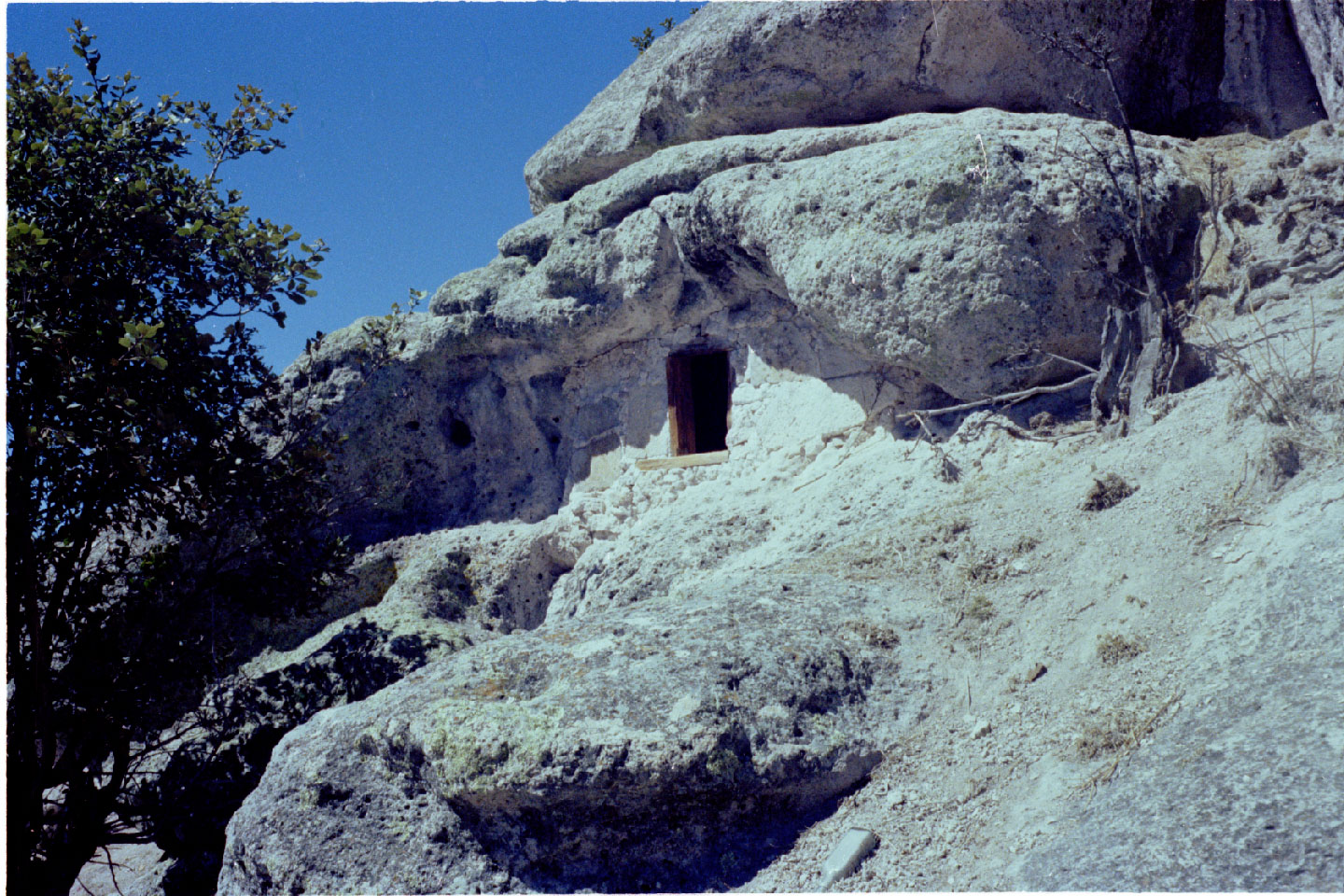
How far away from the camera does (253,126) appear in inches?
308

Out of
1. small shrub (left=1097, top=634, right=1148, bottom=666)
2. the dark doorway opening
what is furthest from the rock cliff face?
the dark doorway opening

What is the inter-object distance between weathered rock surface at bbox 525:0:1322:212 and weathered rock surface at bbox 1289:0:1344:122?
1.36 ft

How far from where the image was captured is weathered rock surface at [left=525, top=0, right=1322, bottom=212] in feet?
28.0

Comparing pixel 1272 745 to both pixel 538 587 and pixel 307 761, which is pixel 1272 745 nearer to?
pixel 307 761

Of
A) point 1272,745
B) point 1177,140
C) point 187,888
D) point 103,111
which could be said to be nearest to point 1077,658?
point 1272,745

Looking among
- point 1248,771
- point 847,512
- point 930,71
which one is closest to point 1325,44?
point 930,71

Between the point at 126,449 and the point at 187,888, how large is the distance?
303 cm

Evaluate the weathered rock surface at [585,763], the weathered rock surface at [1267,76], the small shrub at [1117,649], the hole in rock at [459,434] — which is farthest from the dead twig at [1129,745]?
the hole in rock at [459,434]

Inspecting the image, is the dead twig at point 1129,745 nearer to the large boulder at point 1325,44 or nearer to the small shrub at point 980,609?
the small shrub at point 980,609

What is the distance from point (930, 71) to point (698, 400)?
3911 mm

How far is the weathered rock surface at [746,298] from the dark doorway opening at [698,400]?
0.16 m

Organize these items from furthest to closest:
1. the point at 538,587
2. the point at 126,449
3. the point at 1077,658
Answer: the point at 538,587, the point at 126,449, the point at 1077,658

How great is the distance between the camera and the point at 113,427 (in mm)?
6543

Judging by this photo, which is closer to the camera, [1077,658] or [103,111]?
[1077,658]
